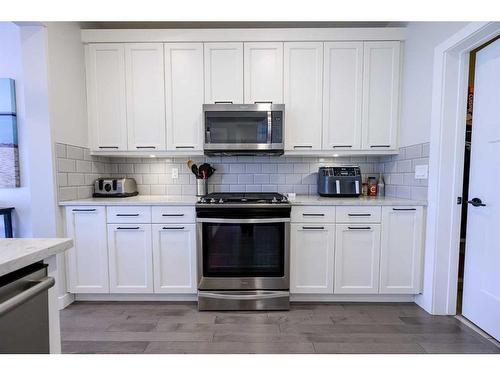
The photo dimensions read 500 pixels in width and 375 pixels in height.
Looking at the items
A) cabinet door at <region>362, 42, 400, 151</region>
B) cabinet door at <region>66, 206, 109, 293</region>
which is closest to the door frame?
cabinet door at <region>362, 42, 400, 151</region>

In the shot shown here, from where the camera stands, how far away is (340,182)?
95.9 inches

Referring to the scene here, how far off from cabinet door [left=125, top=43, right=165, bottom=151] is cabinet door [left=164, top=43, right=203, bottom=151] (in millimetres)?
70

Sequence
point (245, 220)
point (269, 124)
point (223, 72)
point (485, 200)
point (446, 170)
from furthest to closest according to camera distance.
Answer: point (223, 72) < point (269, 124) < point (245, 220) < point (446, 170) < point (485, 200)

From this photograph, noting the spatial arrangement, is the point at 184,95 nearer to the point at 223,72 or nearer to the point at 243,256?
the point at 223,72

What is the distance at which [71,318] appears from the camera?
1966mm

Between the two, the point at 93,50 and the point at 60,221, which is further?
the point at 93,50

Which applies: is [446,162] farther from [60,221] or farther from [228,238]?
[60,221]

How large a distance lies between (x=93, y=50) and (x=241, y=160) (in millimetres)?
1784

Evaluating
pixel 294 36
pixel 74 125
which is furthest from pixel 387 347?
pixel 74 125

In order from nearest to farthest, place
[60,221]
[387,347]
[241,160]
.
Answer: [387,347], [60,221], [241,160]

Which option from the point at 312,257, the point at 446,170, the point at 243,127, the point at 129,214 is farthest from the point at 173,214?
the point at 446,170

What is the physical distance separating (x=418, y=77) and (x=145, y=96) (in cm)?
253

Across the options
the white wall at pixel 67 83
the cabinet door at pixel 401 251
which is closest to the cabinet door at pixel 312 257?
the cabinet door at pixel 401 251

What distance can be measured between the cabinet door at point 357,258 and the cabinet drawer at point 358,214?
1.7 inches
